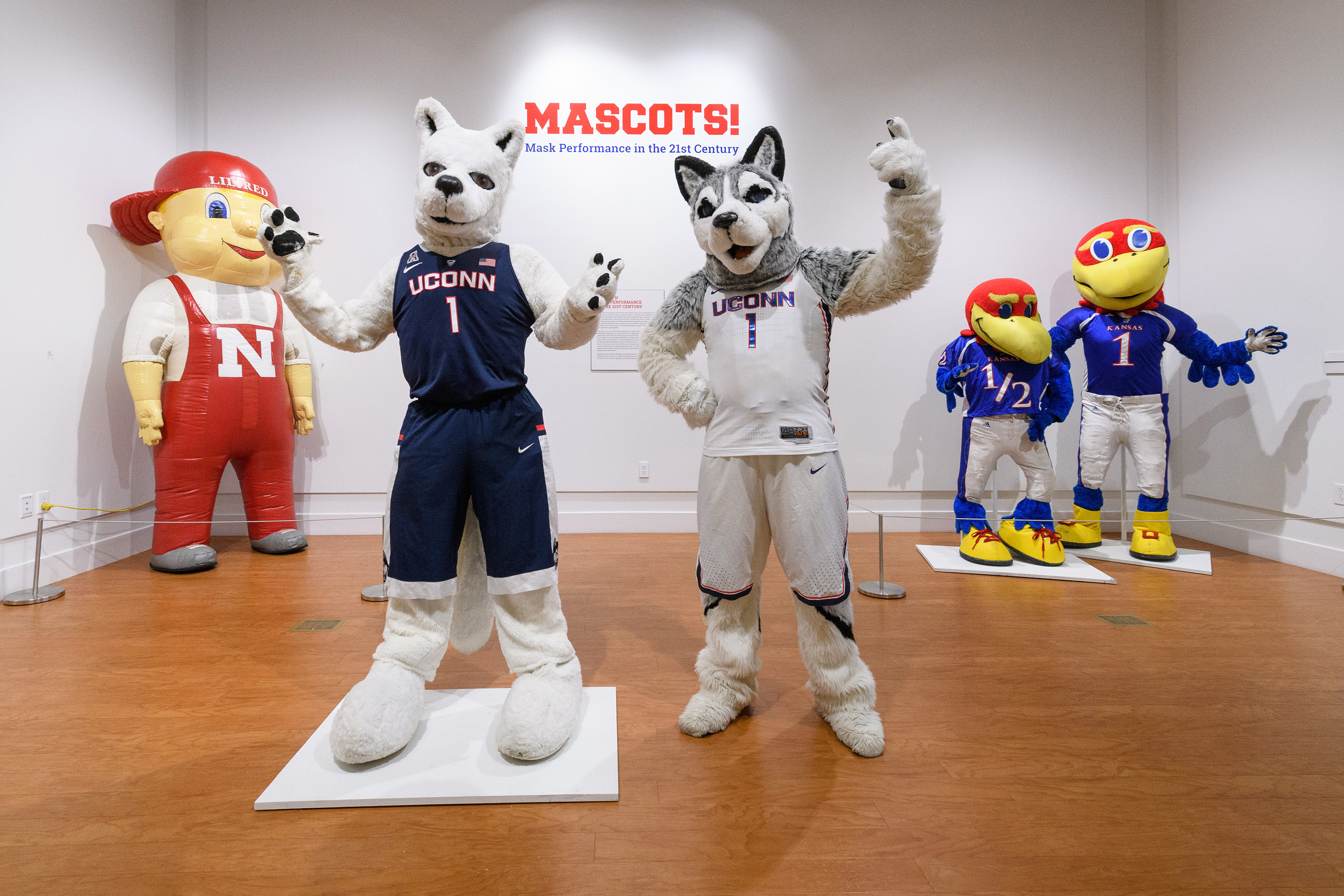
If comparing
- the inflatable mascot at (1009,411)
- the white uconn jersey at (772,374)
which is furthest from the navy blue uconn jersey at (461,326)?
the inflatable mascot at (1009,411)

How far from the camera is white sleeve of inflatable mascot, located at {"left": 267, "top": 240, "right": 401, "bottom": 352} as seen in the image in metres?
1.66

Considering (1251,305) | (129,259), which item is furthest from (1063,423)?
(129,259)

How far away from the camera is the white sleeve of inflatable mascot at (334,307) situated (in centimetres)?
166

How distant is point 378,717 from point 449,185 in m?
1.32

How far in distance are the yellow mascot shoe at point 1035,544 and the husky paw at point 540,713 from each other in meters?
2.45

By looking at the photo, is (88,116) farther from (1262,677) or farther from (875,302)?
(1262,677)

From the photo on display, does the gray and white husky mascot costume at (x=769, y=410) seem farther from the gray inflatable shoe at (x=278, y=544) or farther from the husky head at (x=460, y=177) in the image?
the gray inflatable shoe at (x=278, y=544)

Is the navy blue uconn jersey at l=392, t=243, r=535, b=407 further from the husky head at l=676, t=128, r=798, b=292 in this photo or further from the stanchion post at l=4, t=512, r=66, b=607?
the stanchion post at l=4, t=512, r=66, b=607

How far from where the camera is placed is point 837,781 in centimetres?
150

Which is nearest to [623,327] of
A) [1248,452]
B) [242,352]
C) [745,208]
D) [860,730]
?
[242,352]

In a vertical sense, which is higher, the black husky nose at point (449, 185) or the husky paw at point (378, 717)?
the black husky nose at point (449, 185)

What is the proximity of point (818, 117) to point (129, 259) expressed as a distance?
4.18 metres

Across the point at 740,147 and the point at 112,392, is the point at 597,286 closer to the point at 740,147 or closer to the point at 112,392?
the point at 740,147

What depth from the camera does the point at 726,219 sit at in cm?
157
